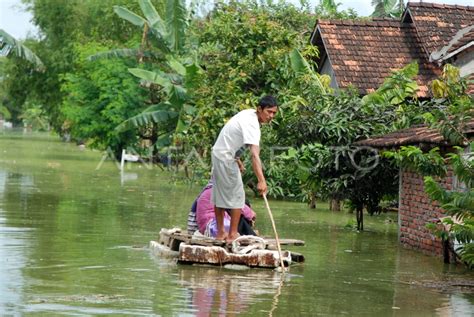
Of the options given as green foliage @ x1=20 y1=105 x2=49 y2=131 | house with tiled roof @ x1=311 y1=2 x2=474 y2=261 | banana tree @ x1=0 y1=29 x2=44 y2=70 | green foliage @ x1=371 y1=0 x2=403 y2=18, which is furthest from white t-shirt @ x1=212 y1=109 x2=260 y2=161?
green foliage @ x1=20 y1=105 x2=49 y2=131

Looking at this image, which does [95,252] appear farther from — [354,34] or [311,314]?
[354,34]

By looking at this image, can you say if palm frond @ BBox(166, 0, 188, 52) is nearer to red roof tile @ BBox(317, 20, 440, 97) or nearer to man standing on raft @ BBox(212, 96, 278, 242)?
red roof tile @ BBox(317, 20, 440, 97)

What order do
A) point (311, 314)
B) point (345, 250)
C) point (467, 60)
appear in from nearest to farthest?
point (311, 314) < point (345, 250) < point (467, 60)

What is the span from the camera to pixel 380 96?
2369cm

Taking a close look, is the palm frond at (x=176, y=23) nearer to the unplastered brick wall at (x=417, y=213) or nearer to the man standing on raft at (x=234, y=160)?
the unplastered brick wall at (x=417, y=213)

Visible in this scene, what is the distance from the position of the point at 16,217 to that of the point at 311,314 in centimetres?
1134

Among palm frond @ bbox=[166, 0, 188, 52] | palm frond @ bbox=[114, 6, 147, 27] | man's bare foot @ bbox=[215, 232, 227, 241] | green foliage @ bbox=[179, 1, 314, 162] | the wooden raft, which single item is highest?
palm frond @ bbox=[114, 6, 147, 27]

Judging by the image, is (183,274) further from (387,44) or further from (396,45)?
(396,45)

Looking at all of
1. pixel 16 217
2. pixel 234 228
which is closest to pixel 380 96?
pixel 16 217

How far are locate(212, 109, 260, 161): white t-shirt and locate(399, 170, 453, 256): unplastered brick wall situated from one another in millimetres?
4173

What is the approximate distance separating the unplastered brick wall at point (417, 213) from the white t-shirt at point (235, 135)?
164 inches

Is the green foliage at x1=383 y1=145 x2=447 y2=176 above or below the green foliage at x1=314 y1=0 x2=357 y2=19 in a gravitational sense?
below

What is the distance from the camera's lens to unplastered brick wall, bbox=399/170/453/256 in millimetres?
18062

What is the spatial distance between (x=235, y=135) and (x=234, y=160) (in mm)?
337
